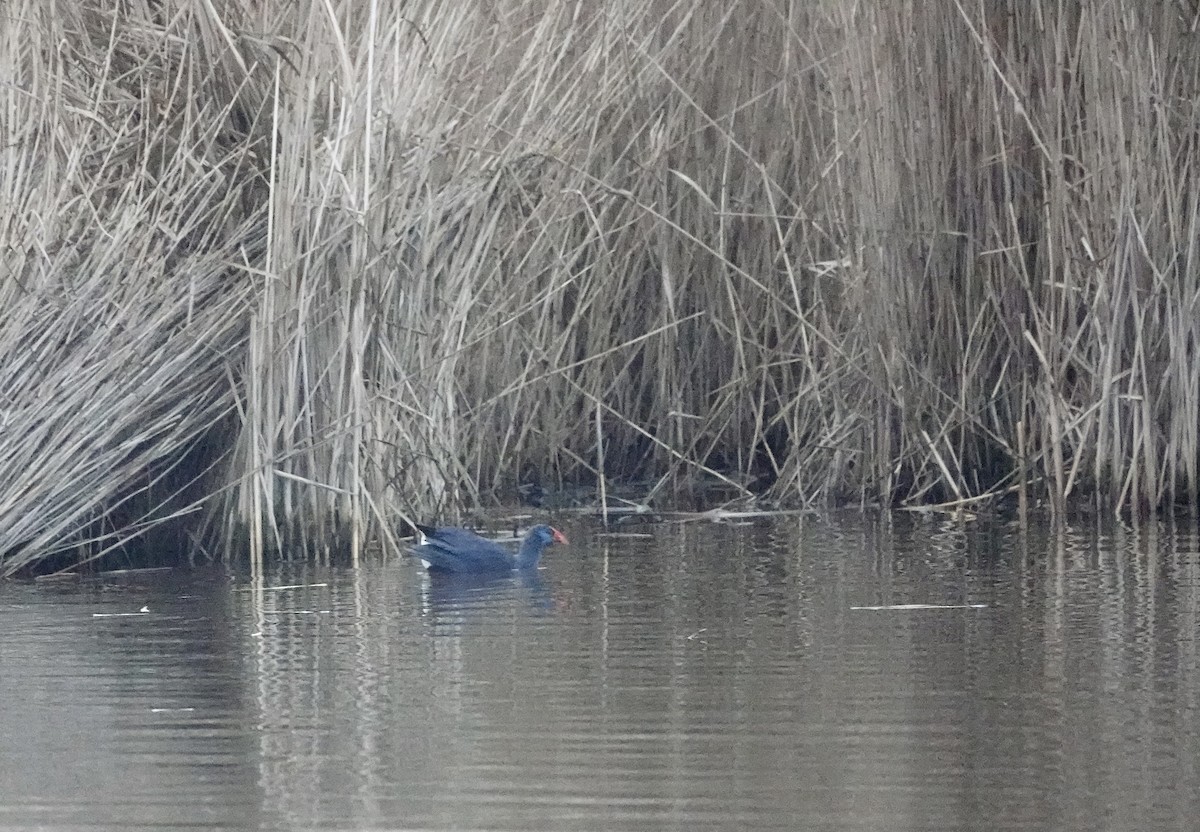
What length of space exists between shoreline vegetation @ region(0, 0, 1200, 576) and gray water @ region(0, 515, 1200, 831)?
2.26 ft

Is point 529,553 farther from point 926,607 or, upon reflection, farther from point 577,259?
point 577,259

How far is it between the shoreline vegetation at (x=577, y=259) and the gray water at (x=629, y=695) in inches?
27.1

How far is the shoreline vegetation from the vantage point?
311 inches

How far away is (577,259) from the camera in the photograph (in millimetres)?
9680

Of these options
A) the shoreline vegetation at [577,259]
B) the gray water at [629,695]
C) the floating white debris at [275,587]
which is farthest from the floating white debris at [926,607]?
the shoreline vegetation at [577,259]

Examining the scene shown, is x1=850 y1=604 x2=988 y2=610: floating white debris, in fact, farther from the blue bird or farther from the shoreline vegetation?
the shoreline vegetation

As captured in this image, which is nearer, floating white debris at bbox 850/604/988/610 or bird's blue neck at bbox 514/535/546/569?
floating white debris at bbox 850/604/988/610

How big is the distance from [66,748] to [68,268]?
3473 mm

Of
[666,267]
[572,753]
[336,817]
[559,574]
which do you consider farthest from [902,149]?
[336,817]

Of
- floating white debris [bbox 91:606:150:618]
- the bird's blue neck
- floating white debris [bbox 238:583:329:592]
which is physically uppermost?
the bird's blue neck

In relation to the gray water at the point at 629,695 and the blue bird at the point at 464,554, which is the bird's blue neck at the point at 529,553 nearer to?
the blue bird at the point at 464,554

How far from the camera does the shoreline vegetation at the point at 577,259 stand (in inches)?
311

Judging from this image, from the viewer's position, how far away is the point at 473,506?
30.8 feet

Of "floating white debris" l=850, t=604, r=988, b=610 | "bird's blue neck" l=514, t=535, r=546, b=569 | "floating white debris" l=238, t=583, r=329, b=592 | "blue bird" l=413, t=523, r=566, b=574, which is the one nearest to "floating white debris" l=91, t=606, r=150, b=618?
"floating white debris" l=238, t=583, r=329, b=592
